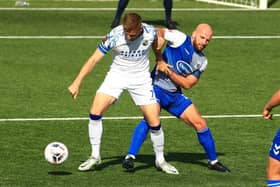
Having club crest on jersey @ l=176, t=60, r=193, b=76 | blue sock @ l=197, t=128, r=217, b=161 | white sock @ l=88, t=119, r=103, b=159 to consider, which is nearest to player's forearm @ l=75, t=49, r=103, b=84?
white sock @ l=88, t=119, r=103, b=159

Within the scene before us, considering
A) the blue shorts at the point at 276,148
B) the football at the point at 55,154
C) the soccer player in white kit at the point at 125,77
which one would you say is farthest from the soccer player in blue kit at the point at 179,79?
the blue shorts at the point at 276,148

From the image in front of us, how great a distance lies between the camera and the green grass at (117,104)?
A: 15203mm

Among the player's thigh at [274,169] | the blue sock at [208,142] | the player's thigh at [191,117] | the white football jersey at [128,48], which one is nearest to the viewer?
the player's thigh at [274,169]

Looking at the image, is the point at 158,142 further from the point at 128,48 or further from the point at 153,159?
the point at 128,48

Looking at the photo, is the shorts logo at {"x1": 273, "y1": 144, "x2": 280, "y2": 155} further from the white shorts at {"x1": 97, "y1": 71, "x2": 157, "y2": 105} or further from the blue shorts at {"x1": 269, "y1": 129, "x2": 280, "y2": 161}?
the white shorts at {"x1": 97, "y1": 71, "x2": 157, "y2": 105}

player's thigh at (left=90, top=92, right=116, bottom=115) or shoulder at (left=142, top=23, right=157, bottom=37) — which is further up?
shoulder at (left=142, top=23, right=157, bottom=37)

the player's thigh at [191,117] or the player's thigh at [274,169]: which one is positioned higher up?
the player's thigh at [274,169]

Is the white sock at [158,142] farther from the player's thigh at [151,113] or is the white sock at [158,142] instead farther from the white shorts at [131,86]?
the white shorts at [131,86]

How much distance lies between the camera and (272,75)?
78.1 ft

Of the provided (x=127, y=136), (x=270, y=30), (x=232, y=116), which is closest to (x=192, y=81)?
(x=127, y=136)

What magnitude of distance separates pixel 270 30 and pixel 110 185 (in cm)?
1584

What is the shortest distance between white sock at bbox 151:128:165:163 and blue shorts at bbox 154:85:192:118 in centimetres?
39

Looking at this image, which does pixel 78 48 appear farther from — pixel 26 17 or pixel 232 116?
pixel 232 116

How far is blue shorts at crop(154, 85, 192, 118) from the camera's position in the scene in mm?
15359
